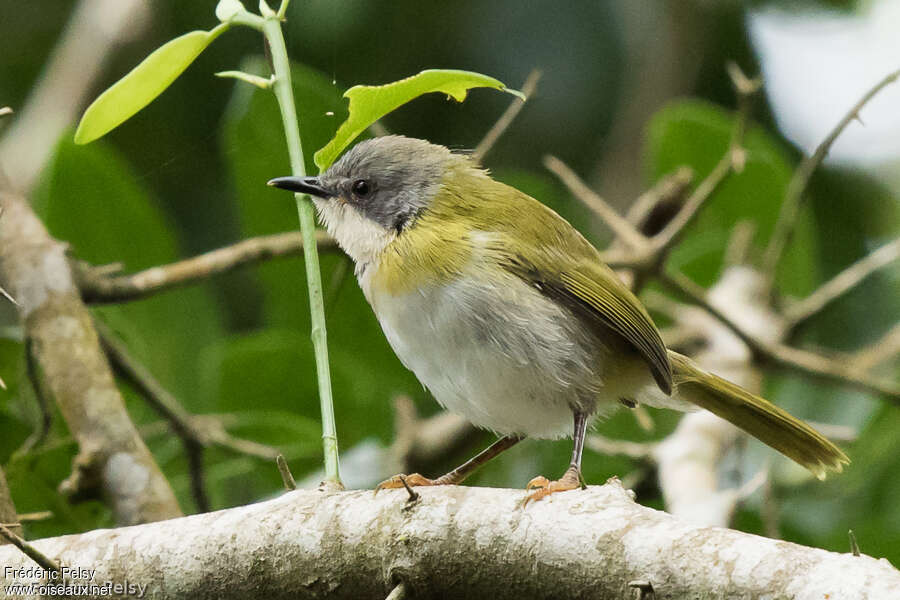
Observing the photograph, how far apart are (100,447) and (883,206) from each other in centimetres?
355

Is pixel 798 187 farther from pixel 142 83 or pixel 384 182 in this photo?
pixel 142 83

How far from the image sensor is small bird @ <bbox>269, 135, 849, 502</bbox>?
2.41 meters

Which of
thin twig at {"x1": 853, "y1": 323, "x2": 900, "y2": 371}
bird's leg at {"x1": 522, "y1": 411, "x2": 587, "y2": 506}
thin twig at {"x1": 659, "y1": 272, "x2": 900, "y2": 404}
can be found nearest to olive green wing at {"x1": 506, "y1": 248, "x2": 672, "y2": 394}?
bird's leg at {"x1": 522, "y1": 411, "x2": 587, "y2": 506}

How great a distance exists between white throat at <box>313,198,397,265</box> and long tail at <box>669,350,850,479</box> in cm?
94

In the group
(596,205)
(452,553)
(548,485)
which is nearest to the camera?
(452,553)

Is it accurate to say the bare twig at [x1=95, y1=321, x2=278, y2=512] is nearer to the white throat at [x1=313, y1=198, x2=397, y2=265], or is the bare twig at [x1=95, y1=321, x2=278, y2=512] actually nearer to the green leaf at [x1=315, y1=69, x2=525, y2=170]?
the white throat at [x1=313, y1=198, x2=397, y2=265]

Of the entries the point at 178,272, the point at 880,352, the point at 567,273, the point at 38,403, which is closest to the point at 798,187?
the point at 880,352

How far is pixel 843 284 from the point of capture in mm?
3533

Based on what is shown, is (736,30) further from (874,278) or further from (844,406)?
(844,406)

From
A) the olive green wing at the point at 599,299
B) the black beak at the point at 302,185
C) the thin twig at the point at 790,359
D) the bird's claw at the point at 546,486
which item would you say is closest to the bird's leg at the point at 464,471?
the bird's claw at the point at 546,486

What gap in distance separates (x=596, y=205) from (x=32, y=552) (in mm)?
2220

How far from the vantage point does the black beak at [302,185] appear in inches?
92.6

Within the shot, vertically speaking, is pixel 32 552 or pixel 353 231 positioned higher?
pixel 353 231

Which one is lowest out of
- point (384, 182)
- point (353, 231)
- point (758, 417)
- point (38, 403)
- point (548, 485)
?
point (758, 417)
